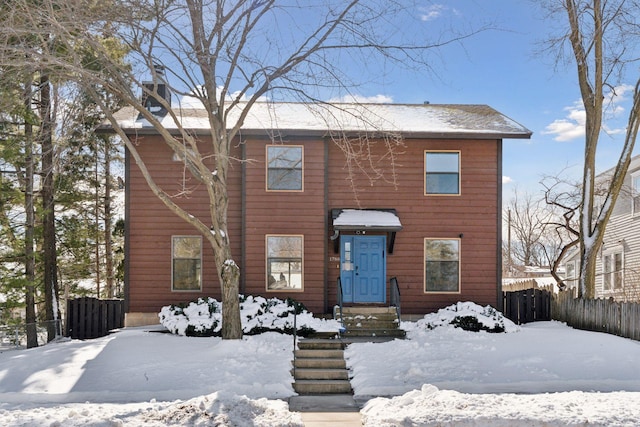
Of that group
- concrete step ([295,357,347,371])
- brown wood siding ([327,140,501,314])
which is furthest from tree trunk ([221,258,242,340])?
brown wood siding ([327,140,501,314])

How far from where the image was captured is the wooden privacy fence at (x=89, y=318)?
16000mm

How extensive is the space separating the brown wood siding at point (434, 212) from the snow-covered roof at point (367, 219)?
0.91 ft

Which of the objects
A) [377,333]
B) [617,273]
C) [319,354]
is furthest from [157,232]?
[617,273]

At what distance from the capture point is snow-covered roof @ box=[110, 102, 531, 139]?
15.3m

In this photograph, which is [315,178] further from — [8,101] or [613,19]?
[613,19]

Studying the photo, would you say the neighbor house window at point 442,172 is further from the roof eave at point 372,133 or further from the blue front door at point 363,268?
the blue front door at point 363,268

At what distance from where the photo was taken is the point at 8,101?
45.6 ft

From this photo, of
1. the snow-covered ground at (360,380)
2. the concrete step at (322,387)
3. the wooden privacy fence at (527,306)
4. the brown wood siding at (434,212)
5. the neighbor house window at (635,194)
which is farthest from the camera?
the neighbor house window at (635,194)

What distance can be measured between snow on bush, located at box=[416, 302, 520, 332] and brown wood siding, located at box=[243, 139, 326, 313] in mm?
3017

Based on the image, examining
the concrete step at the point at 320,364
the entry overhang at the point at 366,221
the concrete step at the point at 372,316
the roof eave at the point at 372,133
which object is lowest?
the concrete step at the point at 320,364

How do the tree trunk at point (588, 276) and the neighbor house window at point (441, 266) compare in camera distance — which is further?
the tree trunk at point (588, 276)

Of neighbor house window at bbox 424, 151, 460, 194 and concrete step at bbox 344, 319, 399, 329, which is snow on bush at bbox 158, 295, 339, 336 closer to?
concrete step at bbox 344, 319, 399, 329

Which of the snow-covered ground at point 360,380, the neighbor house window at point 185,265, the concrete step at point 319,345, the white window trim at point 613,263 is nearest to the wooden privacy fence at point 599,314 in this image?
the snow-covered ground at point 360,380

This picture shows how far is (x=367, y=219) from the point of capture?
15.1 metres
